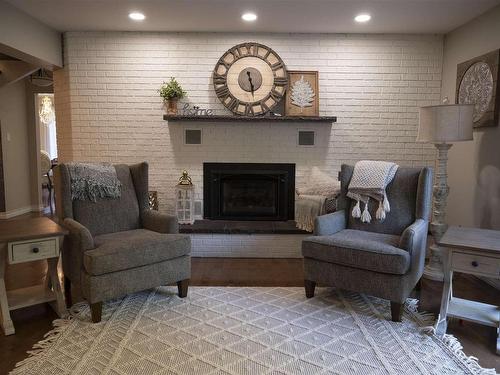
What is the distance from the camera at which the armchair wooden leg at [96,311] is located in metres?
2.41

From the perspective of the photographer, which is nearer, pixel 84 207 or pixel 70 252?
pixel 70 252

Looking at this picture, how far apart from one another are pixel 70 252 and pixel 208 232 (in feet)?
4.92

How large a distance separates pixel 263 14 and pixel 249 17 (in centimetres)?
16

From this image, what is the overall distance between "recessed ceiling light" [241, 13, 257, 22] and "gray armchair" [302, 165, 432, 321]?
1696mm

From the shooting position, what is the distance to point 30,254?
7.75 feet

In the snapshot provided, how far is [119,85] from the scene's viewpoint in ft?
14.0

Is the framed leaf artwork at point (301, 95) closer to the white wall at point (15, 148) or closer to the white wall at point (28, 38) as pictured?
the white wall at point (28, 38)

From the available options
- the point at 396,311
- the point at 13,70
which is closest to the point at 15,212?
the point at 13,70

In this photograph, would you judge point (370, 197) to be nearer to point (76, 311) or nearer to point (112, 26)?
point (76, 311)

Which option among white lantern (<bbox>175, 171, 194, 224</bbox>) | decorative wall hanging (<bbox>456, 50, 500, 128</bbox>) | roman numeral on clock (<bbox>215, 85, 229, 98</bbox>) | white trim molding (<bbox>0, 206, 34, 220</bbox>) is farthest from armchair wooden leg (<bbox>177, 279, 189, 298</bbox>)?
white trim molding (<bbox>0, 206, 34, 220</bbox>)

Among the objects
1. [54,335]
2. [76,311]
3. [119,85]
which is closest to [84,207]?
[76,311]

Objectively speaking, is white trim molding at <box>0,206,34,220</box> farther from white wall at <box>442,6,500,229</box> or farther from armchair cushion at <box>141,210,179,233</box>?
white wall at <box>442,6,500,229</box>

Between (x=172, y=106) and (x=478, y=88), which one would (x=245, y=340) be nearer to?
(x=172, y=106)

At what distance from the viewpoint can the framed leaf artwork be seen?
13.8 feet
